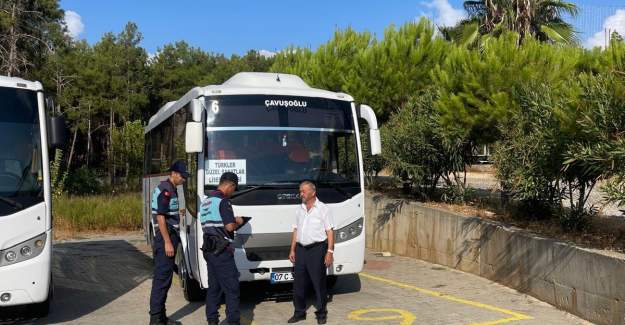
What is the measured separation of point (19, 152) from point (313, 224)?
334 centimetres

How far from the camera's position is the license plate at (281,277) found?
763 centimetres

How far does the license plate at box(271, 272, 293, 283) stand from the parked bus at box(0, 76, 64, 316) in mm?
2570

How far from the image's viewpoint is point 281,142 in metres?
7.89

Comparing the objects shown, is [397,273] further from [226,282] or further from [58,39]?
[58,39]

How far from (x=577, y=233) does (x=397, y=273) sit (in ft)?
10.3

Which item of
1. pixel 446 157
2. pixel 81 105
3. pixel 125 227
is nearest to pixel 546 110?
pixel 446 157

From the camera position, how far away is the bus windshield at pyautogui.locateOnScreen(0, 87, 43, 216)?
21.3ft

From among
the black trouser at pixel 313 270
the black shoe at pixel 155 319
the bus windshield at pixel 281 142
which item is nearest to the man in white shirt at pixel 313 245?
the black trouser at pixel 313 270

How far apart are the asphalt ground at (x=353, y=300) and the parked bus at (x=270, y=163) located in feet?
1.80

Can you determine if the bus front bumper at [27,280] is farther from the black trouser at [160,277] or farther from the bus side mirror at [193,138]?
the bus side mirror at [193,138]

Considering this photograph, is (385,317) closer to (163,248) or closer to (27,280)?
(163,248)

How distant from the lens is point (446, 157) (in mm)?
12672

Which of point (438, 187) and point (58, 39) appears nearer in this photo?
point (438, 187)

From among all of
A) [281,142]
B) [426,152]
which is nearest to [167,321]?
[281,142]
